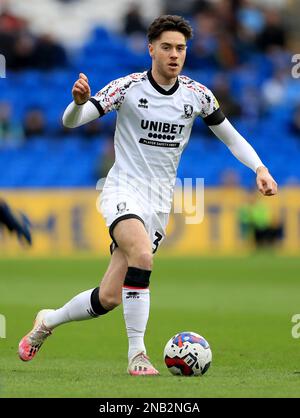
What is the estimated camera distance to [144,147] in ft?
24.8

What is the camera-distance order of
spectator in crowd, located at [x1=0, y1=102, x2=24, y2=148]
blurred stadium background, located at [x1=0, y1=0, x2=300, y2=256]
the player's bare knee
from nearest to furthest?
1. the player's bare knee
2. blurred stadium background, located at [x1=0, y1=0, x2=300, y2=256]
3. spectator in crowd, located at [x1=0, y1=102, x2=24, y2=148]

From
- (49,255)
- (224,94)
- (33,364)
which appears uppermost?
(224,94)

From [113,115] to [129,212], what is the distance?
16.5 metres

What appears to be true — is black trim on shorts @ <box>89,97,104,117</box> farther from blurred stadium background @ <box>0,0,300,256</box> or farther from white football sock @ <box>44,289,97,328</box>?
blurred stadium background @ <box>0,0,300,256</box>

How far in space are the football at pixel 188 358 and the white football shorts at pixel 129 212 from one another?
2.55 ft

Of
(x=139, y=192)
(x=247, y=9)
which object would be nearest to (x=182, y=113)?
(x=139, y=192)

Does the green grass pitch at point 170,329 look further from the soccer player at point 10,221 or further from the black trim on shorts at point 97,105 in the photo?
the black trim on shorts at point 97,105

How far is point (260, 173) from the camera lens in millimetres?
7496

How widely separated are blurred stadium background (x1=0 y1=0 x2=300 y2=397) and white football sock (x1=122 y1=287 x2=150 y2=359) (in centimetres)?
405

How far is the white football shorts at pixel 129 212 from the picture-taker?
7.30 meters

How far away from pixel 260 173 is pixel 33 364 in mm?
2132

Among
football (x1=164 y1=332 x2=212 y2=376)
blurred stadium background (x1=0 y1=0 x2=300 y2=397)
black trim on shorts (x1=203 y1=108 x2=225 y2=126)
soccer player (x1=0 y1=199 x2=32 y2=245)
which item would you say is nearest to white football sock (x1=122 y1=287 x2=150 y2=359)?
football (x1=164 y1=332 x2=212 y2=376)

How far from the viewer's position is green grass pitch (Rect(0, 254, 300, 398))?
6453 mm

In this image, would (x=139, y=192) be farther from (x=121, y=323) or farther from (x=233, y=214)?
(x=233, y=214)
